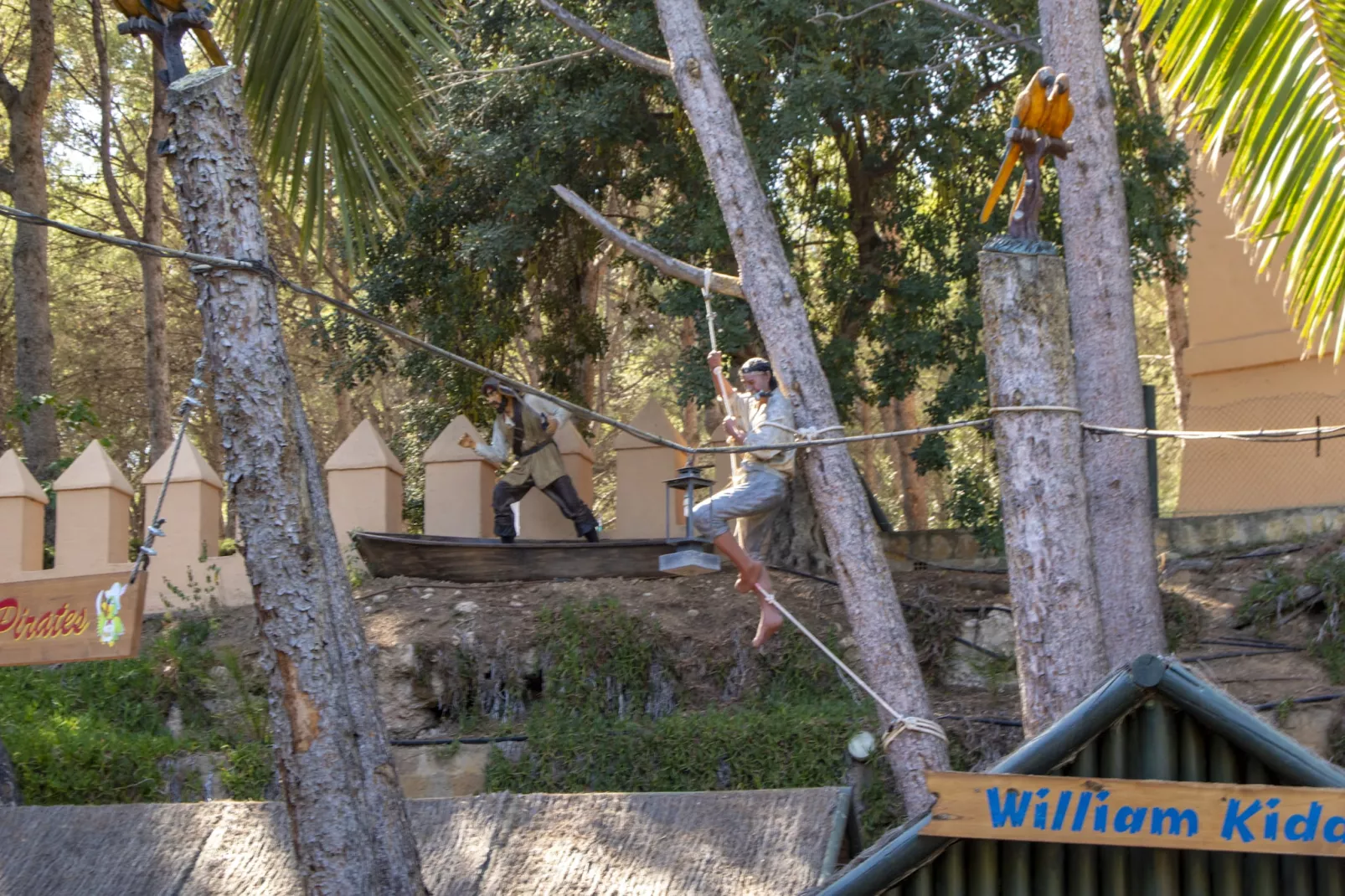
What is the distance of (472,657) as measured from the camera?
11773mm

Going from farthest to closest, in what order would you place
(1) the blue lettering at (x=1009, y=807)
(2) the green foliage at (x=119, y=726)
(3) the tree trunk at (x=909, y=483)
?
(3) the tree trunk at (x=909, y=483), (2) the green foliage at (x=119, y=726), (1) the blue lettering at (x=1009, y=807)

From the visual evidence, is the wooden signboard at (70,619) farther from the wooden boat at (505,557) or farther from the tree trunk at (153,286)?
the tree trunk at (153,286)

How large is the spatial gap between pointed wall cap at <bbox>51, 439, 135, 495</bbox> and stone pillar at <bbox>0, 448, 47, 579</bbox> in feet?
1.01

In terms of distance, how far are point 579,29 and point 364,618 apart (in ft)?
15.9

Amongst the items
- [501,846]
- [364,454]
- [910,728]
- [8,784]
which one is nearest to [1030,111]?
[910,728]

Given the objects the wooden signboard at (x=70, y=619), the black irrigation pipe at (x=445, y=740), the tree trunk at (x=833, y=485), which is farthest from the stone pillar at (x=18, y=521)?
the tree trunk at (x=833, y=485)

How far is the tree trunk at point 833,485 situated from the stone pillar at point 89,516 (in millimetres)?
6904

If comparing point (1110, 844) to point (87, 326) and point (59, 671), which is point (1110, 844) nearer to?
point (59, 671)

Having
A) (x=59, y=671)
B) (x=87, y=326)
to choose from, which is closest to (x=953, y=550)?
(x=59, y=671)

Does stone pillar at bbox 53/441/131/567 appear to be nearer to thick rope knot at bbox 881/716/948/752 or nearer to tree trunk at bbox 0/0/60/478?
tree trunk at bbox 0/0/60/478

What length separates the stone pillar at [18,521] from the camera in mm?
13844

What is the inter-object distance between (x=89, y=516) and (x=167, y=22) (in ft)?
26.2

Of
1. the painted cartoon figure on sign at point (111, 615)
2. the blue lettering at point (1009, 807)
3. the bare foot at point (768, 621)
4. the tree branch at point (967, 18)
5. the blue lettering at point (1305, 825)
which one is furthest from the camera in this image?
the tree branch at point (967, 18)

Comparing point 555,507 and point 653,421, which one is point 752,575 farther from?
point 555,507
